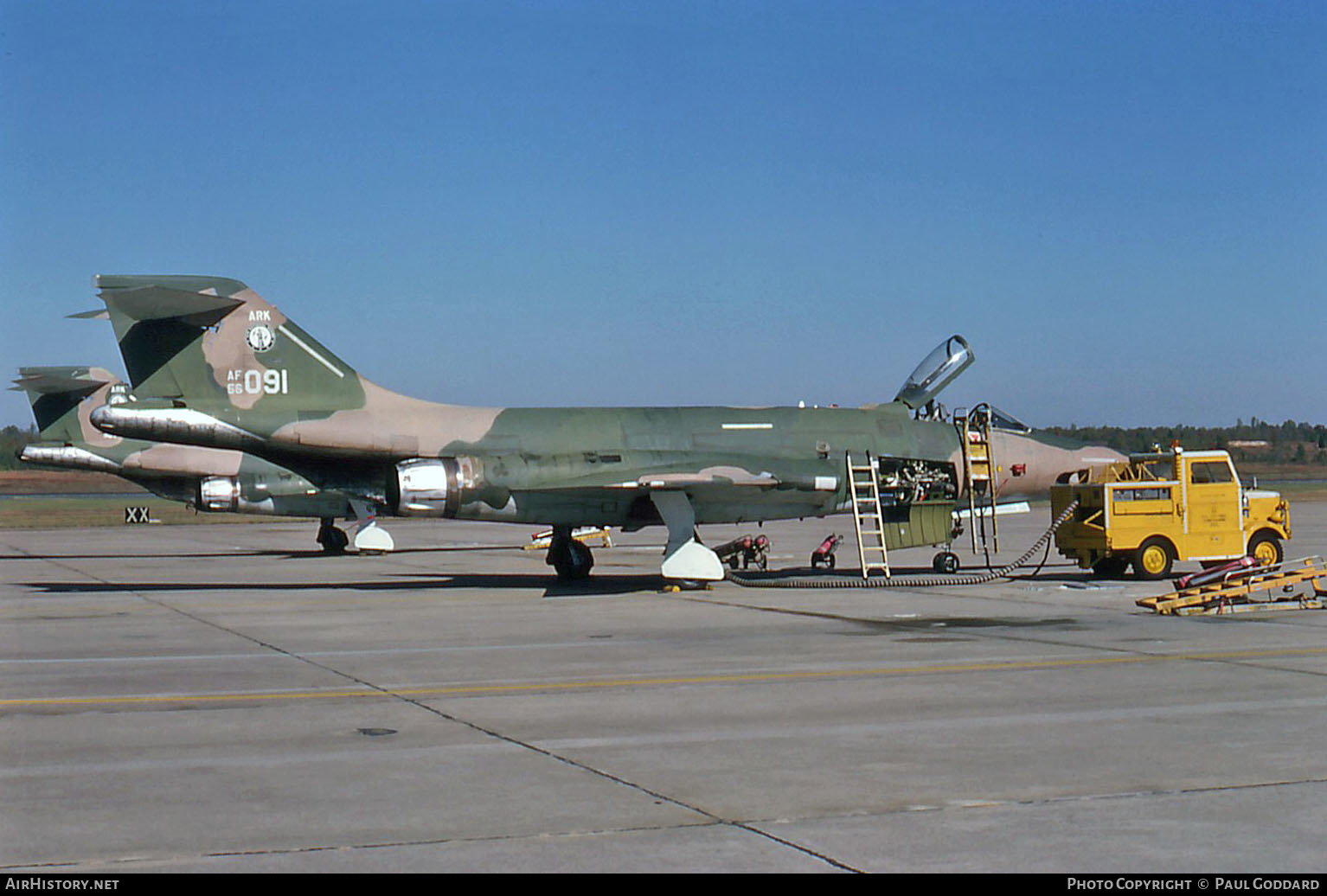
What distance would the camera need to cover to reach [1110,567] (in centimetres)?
2238

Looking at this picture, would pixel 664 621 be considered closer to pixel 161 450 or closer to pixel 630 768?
pixel 630 768

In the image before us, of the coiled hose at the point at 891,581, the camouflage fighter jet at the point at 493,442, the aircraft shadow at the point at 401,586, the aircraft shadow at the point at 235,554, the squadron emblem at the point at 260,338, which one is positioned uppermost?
the squadron emblem at the point at 260,338

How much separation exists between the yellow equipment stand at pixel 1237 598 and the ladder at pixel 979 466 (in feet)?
19.2

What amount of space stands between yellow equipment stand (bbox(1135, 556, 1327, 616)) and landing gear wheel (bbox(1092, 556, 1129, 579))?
3500mm

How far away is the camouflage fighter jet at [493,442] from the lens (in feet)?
69.9

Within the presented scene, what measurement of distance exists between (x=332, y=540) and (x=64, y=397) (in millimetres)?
7520

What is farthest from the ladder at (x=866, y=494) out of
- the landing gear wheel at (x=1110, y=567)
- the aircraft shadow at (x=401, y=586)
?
the aircraft shadow at (x=401, y=586)

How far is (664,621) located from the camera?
1719cm

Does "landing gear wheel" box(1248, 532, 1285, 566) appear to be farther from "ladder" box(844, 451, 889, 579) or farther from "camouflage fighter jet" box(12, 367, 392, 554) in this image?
"camouflage fighter jet" box(12, 367, 392, 554)

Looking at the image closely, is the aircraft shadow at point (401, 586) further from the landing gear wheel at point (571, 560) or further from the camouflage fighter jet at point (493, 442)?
the camouflage fighter jet at point (493, 442)

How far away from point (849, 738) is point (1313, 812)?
3.00 meters

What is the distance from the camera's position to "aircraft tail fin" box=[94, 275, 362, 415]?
69.8 feet
